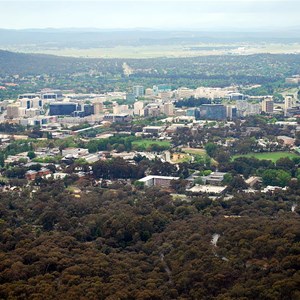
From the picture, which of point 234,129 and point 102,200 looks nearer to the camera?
point 102,200

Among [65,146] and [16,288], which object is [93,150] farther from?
[16,288]

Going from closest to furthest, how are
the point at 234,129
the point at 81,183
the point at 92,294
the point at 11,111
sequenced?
the point at 92,294, the point at 81,183, the point at 234,129, the point at 11,111

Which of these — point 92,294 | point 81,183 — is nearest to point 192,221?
point 92,294

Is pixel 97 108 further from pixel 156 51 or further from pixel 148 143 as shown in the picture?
pixel 156 51

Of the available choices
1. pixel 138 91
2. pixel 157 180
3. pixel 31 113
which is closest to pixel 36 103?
pixel 31 113

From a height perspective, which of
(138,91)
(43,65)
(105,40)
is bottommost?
(105,40)

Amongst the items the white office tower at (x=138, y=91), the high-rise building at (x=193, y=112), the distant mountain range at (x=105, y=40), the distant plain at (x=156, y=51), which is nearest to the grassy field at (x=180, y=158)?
the high-rise building at (x=193, y=112)

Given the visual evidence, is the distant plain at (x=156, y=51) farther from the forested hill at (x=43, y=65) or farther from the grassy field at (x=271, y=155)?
the grassy field at (x=271, y=155)

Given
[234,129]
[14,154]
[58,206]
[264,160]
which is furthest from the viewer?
[234,129]

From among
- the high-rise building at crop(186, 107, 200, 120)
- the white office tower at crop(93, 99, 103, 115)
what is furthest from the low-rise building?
the white office tower at crop(93, 99, 103, 115)

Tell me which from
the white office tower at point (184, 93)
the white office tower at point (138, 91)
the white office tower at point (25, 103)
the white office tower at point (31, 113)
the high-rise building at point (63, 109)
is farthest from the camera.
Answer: the white office tower at point (138, 91)

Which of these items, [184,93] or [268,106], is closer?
[268,106]
